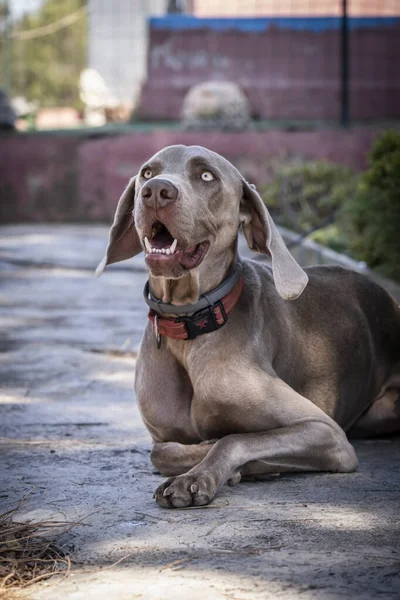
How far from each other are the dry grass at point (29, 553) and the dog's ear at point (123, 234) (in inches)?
53.9

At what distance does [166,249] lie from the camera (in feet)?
12.8

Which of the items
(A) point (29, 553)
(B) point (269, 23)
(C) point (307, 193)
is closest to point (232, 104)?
(B) point (269, 23)

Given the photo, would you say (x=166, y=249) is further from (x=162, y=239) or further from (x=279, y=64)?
(x=279, y=64)

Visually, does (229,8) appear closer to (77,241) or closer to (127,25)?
(127,25)

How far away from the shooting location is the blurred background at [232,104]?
52.5ft

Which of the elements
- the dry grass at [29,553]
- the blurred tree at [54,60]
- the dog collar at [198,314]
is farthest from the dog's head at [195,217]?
the blurred tree at [54,60]

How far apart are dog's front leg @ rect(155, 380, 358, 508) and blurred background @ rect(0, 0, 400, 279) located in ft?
26.4

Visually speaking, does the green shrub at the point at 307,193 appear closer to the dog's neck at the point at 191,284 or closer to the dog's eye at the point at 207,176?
the dog's neck at the point at 191,284

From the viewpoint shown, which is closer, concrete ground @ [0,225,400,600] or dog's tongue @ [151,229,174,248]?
concrete ground @ [0,225,400,600]

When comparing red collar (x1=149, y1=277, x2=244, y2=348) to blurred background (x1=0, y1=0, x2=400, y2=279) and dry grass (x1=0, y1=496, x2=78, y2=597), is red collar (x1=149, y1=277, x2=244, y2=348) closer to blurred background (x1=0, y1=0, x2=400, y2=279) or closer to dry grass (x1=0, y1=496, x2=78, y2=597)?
dry grass (x1=0, y1=496, x2=78, y2=597)

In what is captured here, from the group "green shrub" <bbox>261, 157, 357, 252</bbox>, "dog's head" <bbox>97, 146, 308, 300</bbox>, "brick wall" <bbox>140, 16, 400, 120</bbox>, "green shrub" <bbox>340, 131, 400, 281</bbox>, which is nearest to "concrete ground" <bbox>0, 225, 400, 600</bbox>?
"dog's head" <bbox>97, 146, 308, 300</bbox>

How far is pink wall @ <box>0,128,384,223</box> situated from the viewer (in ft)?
53.6

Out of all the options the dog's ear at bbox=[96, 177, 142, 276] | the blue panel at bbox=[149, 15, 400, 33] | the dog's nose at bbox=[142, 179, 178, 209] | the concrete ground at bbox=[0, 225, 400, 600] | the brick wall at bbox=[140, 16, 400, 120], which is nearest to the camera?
the concrete ground at bbox=[0, 225, 400, 600]

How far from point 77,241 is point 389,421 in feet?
31.1
